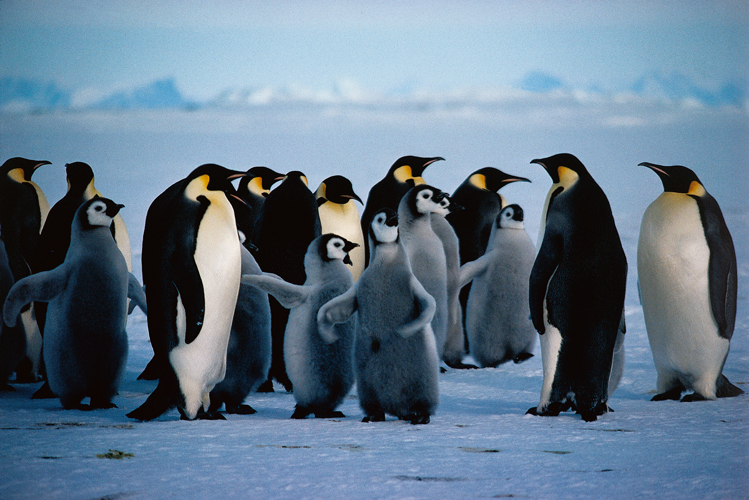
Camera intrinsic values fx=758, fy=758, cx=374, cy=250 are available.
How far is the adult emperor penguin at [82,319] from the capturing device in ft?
9.36

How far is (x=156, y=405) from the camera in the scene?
2594mm

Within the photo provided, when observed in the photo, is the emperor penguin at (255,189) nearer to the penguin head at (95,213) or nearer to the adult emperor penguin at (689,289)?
the penguin head at (95,213)

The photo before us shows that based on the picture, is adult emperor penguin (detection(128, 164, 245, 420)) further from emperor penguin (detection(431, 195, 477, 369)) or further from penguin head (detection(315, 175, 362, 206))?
emperor penguin (detection(431, 195, 477, 369))

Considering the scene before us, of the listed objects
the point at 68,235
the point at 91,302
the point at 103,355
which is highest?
the point at 68,235

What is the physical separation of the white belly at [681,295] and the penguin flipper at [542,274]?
663 mm

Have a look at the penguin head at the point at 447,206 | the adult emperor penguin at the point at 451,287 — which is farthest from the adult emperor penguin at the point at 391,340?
the adult emperor penguin at the point at 451,287

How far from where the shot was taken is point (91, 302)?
9.41 ft

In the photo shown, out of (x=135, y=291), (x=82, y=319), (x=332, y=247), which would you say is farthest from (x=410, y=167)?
(x=82, y=319)

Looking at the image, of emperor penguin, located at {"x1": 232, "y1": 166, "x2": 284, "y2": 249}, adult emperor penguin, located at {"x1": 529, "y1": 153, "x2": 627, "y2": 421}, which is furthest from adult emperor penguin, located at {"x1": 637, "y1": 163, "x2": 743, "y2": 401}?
emperor penguin, located at {"x1": 232, "y1": 166, "x2": 284, "y2": 249}

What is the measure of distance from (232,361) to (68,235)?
1098 mm

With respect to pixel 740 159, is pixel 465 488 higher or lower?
lower

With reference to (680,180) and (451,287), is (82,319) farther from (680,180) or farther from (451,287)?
(680,180)

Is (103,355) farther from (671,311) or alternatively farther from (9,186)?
(671,311)

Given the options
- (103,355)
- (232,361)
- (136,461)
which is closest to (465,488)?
A: (136,461)
